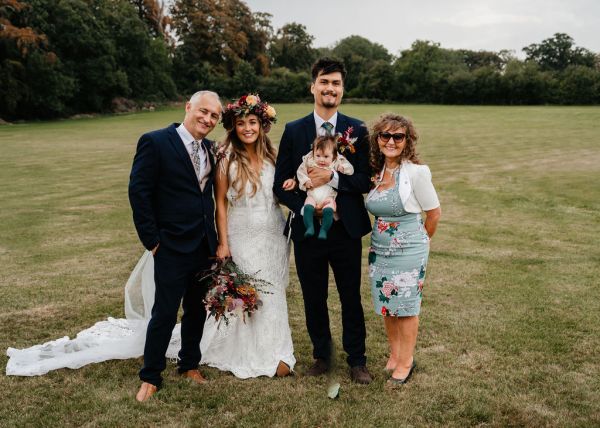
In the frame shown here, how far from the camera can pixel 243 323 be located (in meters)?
4.45

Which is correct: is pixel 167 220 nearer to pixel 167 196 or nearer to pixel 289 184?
pixel 167 196

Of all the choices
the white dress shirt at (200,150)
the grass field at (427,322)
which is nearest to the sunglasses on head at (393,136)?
the white dress shirt at (200,150)

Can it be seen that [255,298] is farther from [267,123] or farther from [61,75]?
[61,75]

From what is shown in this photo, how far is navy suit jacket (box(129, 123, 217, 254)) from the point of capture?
12.2 feet

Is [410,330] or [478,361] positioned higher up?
[410,330]

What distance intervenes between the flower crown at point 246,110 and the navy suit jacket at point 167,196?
0.44 meters

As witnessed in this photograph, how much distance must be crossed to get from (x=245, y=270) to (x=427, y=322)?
218 centimetres

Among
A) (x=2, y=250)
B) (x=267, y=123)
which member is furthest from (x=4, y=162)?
(x=267, y=123)

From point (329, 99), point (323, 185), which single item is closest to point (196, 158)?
point (323, 185)

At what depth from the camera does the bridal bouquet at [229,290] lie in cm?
400

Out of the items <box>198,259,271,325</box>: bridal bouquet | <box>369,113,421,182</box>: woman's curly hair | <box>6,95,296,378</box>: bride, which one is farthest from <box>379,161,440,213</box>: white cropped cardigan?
<box>198,259,271,325</box>: bridal bouquet

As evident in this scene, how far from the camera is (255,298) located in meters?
4.26

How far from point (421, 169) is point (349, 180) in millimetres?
533

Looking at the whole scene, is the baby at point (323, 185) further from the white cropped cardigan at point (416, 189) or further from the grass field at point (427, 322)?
the grass field at point (427, 322)
